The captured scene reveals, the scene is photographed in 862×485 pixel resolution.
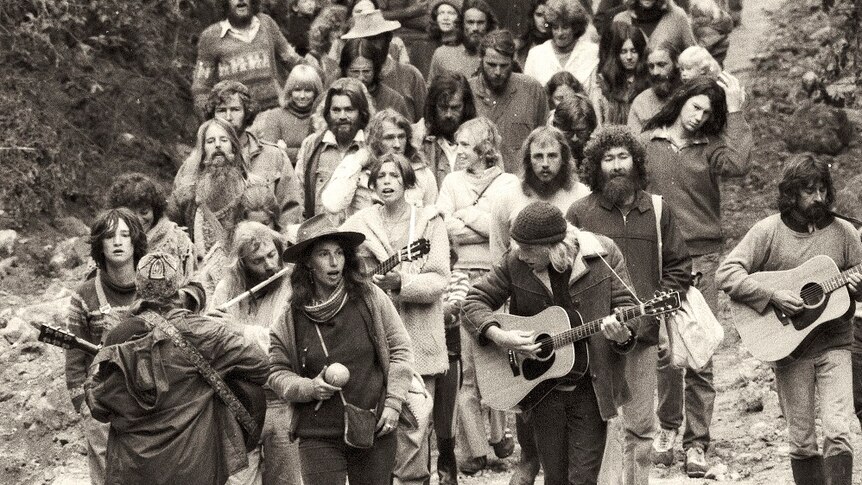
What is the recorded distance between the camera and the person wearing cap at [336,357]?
892 centimetres

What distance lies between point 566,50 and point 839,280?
4.88 metres

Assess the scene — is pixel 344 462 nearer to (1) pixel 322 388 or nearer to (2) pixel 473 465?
(1) pixel 322 388

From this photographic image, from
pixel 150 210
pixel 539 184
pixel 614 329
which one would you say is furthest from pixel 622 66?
pixel 614 329

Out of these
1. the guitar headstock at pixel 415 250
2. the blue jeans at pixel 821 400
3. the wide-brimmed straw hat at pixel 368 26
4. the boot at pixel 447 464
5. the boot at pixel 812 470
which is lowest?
the boot at pixel 447 464

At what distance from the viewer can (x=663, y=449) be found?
11.8m

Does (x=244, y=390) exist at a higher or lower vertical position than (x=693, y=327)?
higher

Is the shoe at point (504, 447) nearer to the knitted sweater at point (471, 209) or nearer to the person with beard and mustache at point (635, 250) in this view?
the knitted sweater at point (471, 209)

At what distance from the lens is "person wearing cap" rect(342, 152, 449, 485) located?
34.4 ft

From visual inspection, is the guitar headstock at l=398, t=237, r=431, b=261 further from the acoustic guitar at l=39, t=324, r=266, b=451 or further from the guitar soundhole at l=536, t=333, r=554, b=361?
the acoustic guitar at l=39, t=324, r=266, b=451

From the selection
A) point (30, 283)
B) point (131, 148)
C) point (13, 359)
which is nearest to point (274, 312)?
point (13, 359)

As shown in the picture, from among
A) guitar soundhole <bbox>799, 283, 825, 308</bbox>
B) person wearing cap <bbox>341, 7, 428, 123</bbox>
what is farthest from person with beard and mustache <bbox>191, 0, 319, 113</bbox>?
guitar soundhole <bbox>799, 283, 825, 308</bbox>

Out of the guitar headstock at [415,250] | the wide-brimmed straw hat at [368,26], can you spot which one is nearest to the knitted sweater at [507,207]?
the guitar headstock at [415,250]

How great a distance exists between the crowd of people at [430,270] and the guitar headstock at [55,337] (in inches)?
12.9

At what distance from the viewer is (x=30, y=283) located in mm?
15461
